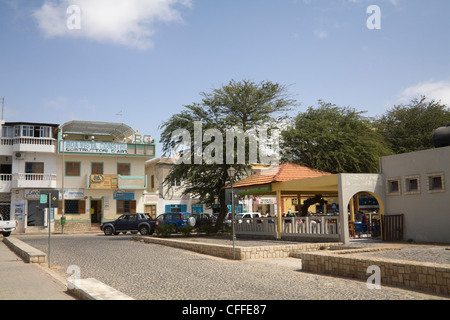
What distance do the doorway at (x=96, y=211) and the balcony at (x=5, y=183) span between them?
7403 mm

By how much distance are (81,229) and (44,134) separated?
913 cm

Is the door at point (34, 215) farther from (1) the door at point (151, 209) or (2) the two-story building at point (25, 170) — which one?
(1) the door at point (151, 209)

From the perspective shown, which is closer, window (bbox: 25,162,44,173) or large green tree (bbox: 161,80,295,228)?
large green tree (bbox: 161,80,295,228)

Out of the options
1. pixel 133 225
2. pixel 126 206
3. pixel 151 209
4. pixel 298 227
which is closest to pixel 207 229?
pixel 133 225

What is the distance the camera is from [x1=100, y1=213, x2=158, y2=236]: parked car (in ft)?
107

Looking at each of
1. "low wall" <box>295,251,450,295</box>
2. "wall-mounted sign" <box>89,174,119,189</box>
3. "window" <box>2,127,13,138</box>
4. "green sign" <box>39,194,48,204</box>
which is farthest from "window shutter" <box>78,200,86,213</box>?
"low wall" <box>295,251,450,295</box>

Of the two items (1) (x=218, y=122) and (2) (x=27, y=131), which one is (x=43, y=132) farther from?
(1) (x=218, y=122)

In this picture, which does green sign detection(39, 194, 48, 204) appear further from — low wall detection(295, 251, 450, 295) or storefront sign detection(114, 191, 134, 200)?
storefront sign detection(114, 191, 134, 200)

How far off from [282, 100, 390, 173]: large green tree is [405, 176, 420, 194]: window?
8.33 metres
